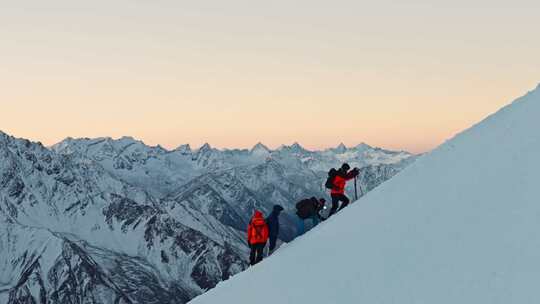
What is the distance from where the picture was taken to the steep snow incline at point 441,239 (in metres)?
9.41

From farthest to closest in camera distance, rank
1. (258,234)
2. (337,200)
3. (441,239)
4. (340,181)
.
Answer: (337,200), (340,181), (258,234), (441,239)

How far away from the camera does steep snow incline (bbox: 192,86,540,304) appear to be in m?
9.41

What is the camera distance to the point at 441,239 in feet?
36.2

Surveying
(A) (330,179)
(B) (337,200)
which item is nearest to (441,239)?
(A) (330,179)

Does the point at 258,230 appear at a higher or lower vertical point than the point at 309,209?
lower

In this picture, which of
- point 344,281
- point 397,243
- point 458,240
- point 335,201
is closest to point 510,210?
point 458,240

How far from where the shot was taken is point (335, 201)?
23.9m

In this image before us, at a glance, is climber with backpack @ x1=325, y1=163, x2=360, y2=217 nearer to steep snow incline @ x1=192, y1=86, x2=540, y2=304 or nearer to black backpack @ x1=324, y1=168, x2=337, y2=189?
black backpack @ x1=324, y1=168, x2=337, y2=189

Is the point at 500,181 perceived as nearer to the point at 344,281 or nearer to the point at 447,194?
the point at 447,194

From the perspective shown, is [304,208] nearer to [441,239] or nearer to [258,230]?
[258,230]

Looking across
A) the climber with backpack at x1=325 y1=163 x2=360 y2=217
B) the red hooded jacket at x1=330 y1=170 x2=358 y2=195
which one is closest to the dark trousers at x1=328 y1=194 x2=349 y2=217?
the climber with backpack at x1=325 y1=163 x2=360 y2=217

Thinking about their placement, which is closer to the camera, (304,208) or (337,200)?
(304,208)

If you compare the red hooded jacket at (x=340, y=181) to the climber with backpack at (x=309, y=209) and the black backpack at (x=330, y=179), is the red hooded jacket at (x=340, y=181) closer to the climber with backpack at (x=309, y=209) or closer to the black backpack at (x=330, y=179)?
the black backpack at (x=330, y=179)

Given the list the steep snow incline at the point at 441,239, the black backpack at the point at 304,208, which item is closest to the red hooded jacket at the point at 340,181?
the black backpack at the point at 304,208
